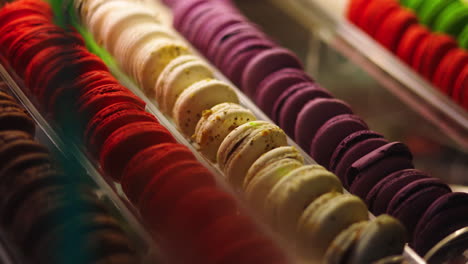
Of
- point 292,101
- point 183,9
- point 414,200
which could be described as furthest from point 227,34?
point 414,200

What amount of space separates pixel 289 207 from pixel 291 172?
6 cm

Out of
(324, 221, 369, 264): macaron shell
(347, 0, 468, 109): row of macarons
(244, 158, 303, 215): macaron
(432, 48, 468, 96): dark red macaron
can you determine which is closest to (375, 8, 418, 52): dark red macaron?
(347, 0, 468, 109): row of macarons

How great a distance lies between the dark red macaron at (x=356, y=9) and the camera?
1591mm

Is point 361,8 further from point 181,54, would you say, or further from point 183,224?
point 183,224

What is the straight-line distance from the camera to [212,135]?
1101mm

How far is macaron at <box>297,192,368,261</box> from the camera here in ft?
2.91

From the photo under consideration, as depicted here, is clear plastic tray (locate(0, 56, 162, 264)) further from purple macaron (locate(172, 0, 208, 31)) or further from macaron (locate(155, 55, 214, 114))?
purple macaron (locate(172, 0, 208, 31))

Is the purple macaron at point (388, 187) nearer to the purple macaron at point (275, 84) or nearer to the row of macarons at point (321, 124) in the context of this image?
the row of macarons at point (321, 124)

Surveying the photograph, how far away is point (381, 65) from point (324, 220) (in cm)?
75

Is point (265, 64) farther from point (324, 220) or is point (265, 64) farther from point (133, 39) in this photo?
point (324, 220)

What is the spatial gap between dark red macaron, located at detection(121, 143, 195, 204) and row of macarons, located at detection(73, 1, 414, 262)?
4.1 inches

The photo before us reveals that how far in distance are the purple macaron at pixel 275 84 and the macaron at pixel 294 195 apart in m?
0.36

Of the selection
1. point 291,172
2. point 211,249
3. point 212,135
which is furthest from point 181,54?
point 211,249

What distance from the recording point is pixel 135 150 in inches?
40.4
